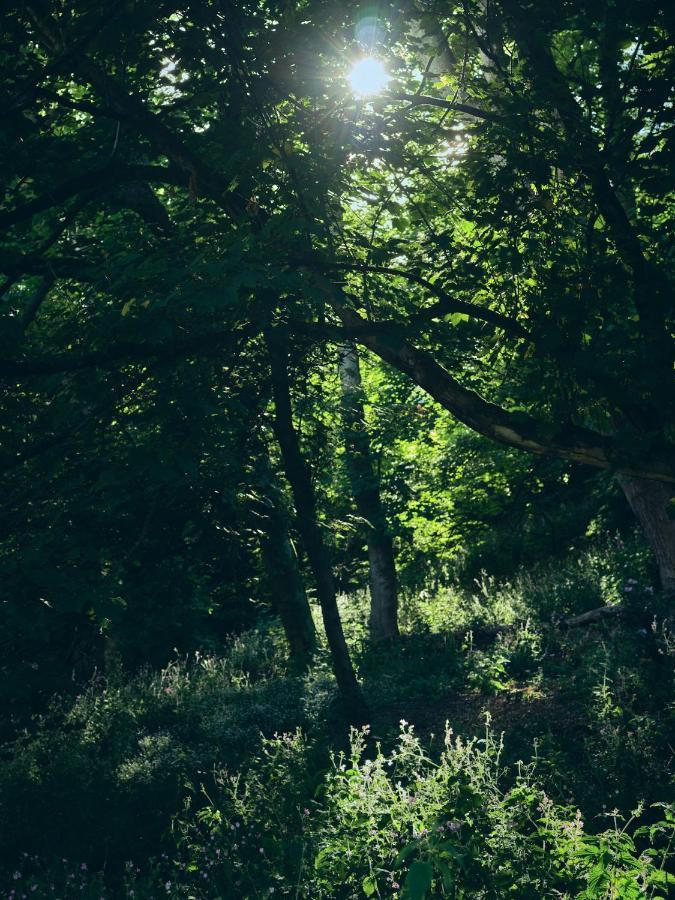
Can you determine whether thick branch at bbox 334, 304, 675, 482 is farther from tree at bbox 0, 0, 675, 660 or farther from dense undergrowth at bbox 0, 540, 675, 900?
dense undergrowth at bbox 0, 540, 675, 900

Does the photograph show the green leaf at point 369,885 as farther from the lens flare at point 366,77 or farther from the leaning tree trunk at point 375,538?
the leaning tree trunk at point 375,538

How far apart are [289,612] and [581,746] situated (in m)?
6.29

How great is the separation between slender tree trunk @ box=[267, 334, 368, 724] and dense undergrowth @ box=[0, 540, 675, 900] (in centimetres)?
47

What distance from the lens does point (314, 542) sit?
8.38 m

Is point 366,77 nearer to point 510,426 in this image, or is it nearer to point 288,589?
point 510,426

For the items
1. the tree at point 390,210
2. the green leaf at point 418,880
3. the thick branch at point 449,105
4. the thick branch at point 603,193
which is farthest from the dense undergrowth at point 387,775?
the thick branch at point 449,105

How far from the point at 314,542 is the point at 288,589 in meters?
3.48

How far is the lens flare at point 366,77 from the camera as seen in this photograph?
5859mm

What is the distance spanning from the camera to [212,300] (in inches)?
166

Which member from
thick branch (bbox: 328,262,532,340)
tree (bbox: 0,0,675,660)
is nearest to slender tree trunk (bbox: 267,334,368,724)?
tree (bbox: 0,0,675,660)

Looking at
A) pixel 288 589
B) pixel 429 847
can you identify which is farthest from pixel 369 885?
pixel 288 589

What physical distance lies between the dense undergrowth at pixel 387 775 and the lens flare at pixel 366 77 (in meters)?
4.58

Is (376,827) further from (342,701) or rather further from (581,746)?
(342,701)

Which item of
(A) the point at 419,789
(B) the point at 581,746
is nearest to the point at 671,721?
(B) the point at 581,746
